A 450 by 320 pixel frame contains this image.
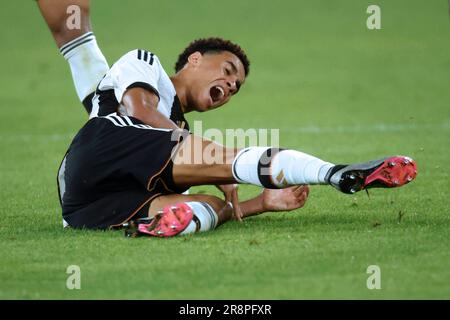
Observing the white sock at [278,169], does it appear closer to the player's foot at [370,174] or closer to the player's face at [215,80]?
the player's foot at [370,174]

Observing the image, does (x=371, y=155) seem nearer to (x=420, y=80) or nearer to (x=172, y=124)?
(x=172, y=124)

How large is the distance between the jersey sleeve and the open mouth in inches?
17.3

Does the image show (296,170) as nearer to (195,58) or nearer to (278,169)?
(278,169)

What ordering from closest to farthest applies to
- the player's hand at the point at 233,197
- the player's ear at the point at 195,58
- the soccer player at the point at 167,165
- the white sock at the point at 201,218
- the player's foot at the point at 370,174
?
the player's foot at the point at 370,174 < the soccer player at the point at 167,165 < the white sock at the point at 201,218 < the player's hand at the point at 233,197 < the player's ear at the point at 195,58

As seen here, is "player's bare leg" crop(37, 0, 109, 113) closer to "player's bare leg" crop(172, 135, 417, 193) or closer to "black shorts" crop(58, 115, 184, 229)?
"black shorts" crop(58, 115, 184, 229)

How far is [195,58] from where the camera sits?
7.77 m

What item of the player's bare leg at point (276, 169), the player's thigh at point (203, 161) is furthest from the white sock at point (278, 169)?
the player's thigh at point (203, 161)

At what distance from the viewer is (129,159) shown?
671cm

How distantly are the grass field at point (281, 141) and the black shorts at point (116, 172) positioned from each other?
0.61 ft

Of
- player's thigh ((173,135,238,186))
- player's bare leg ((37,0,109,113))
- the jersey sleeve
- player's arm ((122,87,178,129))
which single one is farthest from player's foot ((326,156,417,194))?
player's bare leg ((37,0,109,113))

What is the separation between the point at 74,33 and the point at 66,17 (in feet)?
0.50

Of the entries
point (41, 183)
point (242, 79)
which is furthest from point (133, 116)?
point (41, 183)

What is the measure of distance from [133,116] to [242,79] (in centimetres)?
104

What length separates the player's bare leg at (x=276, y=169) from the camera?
20.5 ft
